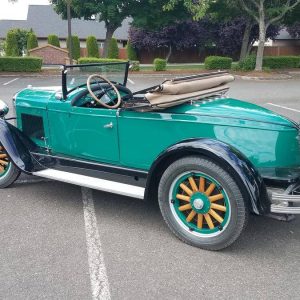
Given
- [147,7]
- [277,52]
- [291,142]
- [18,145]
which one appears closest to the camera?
[291,142]

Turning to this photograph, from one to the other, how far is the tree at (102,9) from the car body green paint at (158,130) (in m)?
20.9

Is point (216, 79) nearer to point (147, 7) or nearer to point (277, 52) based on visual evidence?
→ point (147, 7)

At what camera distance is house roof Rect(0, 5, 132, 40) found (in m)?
45.9

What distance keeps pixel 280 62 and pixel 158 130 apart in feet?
76.7

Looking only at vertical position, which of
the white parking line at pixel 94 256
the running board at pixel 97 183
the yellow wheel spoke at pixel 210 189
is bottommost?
the white parking line at pixel 94 256

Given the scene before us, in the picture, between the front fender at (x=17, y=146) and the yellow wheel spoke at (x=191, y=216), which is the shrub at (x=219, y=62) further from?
the yellow wheel spoke at (x=191, y=216)

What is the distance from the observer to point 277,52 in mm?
39625

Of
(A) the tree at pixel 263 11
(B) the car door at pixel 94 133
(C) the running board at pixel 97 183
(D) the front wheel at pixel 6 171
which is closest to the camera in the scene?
(C) the running board at pixel 97 183

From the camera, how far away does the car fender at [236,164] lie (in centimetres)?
276

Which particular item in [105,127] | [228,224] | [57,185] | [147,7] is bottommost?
[57,185]

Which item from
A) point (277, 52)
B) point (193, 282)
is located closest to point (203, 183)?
point (193, 282)

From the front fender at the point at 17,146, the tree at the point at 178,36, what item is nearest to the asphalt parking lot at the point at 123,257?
the front fender at the point at 17,146

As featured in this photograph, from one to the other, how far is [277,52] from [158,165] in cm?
4016

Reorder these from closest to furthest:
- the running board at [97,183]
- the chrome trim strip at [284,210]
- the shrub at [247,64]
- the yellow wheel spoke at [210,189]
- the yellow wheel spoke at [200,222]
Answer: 1. the chrome trim strip at [284,210]
2. the yellow wheel spoke at [210,189]
3. the yellow wheel spoke at [200,222]
4. the running board at [97,183]
5. the shrub at [247,64]
